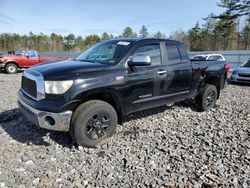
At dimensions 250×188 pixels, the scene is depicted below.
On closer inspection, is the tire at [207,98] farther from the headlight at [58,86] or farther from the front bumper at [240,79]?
the front bumper at [240,79]

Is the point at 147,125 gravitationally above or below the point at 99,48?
below

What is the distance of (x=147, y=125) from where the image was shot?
5.38 m

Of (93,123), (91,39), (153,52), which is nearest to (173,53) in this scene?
(153,52)

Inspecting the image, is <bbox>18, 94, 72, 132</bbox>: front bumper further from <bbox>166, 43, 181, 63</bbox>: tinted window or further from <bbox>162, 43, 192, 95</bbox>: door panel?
<bbox>166, 43, 181, 63</bbox>: tinted window

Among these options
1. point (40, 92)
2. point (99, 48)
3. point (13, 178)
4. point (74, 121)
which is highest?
point (99, 48)

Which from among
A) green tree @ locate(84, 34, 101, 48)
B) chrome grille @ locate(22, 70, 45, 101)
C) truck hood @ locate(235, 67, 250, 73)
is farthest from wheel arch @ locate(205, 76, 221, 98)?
green tree @ locate(84, 34, 101, 48)

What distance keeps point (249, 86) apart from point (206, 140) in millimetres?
8698

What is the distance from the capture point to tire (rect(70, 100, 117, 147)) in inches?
155

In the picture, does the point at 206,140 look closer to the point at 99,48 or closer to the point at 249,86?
the point at 99,48

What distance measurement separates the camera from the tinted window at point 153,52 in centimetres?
493

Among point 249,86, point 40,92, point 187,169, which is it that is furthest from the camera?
point 249,86

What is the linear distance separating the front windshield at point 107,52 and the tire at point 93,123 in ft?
2.98

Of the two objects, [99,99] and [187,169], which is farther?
[99,99]

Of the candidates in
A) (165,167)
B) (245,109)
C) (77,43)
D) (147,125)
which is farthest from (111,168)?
(77,43)
